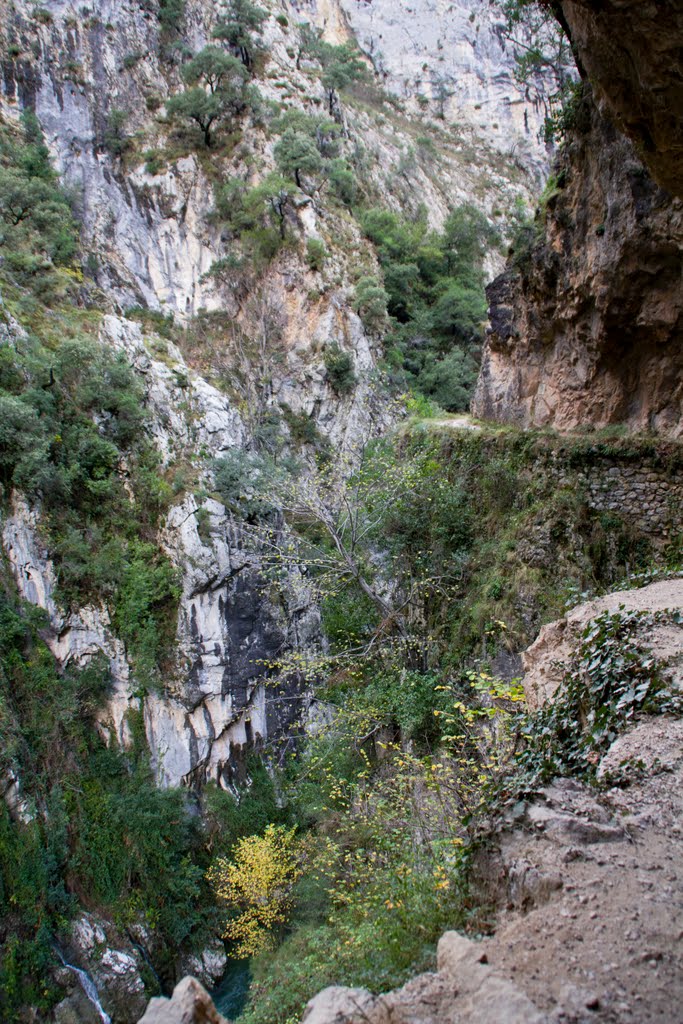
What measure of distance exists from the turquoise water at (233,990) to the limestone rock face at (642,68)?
613 inches

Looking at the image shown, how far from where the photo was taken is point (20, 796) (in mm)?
12602

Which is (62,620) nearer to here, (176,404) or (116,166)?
(176,404)

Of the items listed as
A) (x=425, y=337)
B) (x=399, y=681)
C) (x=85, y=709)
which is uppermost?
(x=425, y=337)

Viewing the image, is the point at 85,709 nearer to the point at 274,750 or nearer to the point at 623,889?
the point at 274,750

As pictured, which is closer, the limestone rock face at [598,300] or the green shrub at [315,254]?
the limestone rock face at [598,300]

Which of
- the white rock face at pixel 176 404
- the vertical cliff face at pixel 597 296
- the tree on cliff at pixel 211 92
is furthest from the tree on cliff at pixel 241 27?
the vertical cliff face at pixel 597 296

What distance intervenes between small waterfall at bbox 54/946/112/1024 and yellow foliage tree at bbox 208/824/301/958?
2.68 m

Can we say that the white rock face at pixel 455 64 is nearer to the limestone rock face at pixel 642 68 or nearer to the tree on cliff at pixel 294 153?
the tree on cliff at pixel 294 153

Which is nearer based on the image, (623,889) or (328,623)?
(623,889)

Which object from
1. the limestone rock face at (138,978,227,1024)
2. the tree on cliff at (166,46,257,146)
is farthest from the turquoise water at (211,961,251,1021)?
the tree on cliff at (166,46,257,146)

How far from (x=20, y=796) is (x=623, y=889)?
44.2ft

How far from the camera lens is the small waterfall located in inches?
465

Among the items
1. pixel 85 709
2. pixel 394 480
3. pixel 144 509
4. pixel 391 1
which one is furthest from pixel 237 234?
pixel 391 1

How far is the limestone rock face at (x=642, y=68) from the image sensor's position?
3.97 m
